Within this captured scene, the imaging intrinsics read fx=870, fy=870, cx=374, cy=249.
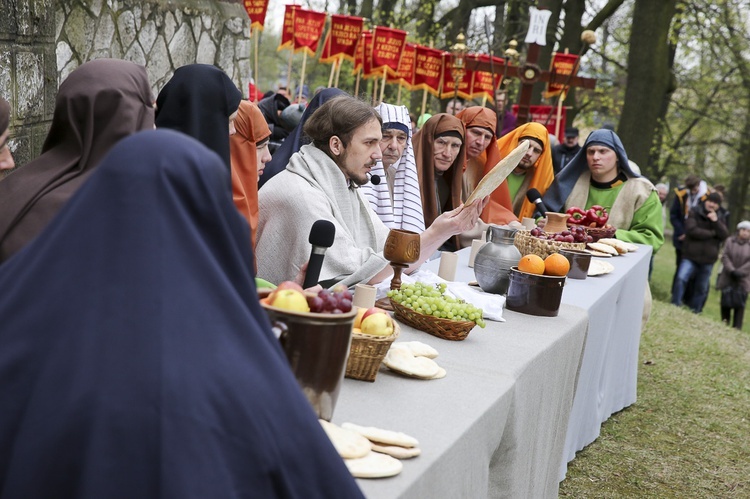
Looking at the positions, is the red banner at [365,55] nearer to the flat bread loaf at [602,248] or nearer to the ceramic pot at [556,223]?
the flat bread loaf at [602,248]

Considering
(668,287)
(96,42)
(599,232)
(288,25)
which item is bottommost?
(668,287)

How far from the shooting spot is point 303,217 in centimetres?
338

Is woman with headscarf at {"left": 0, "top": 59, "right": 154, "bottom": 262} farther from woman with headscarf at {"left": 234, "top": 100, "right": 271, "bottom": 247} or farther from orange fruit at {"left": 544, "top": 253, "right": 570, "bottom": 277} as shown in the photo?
orange fruit at {"left": 544, "top": 253, "right": 570, "bottom": 277}

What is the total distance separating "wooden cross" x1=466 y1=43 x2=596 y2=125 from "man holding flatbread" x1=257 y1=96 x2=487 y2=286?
21.0 feet

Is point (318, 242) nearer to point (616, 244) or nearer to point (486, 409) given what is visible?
point (486, 409)

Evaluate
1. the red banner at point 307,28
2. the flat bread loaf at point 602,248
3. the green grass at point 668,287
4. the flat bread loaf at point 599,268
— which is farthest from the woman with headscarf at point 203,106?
the green grass at point 668,287

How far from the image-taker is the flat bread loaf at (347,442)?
1726 millimetres

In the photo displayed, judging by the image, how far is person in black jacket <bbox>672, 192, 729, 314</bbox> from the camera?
12602 millimetres

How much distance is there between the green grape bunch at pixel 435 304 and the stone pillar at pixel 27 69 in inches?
82.1

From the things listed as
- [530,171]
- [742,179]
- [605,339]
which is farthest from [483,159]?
[742,179]

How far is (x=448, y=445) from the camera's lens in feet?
6.33

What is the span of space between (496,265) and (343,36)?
6.79m

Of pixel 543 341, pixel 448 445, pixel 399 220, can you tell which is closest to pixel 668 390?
pixel 399 220

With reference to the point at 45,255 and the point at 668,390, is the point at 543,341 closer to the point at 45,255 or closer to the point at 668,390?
the point at 45,255
